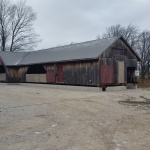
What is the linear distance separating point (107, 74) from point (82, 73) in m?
2.37

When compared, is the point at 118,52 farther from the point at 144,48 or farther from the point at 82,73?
the point at 144,48

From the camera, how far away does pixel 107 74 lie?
23.7m

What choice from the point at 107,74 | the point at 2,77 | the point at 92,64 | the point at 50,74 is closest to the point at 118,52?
the point at 107,74

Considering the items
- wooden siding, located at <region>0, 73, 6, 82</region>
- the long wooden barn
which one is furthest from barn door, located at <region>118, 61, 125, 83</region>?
wooden siding, located at <region>0, 73, 6, 82</region>

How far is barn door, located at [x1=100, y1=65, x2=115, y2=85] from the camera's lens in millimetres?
23297

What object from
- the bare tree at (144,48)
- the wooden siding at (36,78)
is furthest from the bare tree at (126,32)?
the wooden siding at (36,78)

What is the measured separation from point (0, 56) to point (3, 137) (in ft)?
96.9

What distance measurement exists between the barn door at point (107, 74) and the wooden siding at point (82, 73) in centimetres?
48

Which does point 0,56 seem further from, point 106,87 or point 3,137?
point 3,137

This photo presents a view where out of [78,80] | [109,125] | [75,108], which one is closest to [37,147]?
[109,125]

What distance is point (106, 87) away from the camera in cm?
2353

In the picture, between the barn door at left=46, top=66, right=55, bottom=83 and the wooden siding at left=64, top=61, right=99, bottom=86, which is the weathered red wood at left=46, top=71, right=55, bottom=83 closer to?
the barn door at left=46, top=66, right=55, bottom=83

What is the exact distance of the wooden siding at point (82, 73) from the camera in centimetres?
2337

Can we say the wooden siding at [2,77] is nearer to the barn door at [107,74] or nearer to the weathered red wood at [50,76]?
the weathered red wood at [50,76]
